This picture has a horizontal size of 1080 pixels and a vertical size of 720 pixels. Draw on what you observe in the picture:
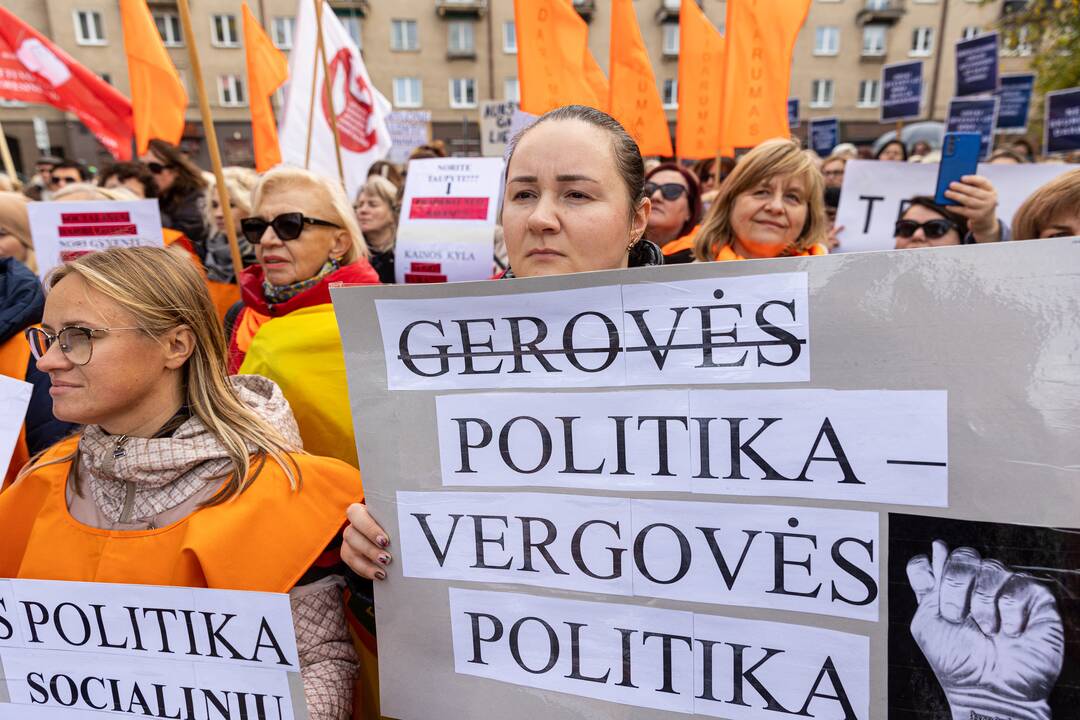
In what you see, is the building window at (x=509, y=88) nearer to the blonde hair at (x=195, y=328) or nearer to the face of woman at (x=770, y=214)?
the face of woman at (x=770, y=214)

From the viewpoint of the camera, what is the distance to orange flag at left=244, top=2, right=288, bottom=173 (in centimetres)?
661

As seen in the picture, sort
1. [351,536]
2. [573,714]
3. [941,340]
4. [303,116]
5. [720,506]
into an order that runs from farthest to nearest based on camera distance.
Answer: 1. [303,116]
2. [351,536]
3. [573,714]
4. [720,506]
5. [941,340]

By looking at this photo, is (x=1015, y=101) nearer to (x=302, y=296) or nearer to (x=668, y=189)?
(x=668, y=189)

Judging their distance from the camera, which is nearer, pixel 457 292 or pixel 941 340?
pixel 941 340

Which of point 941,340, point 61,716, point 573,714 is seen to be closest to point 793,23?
point 941,340

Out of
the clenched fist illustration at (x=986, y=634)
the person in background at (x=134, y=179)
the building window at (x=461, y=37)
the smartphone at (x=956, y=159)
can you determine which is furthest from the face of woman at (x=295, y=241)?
the building window at (x=461, y=37)

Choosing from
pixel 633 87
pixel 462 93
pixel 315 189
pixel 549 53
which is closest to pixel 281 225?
pixel 315 189

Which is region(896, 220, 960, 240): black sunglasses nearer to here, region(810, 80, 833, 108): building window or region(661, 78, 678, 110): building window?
region(661, 78, 678, 110): building window

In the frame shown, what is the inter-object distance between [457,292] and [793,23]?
4.32 meters

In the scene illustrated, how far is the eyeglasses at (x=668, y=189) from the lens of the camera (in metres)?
4.16

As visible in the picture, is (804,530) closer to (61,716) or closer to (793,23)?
(61,716)

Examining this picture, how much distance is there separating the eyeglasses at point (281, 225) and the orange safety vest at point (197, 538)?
1.14 m

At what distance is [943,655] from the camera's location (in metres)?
1.12

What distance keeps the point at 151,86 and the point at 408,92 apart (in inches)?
1170
